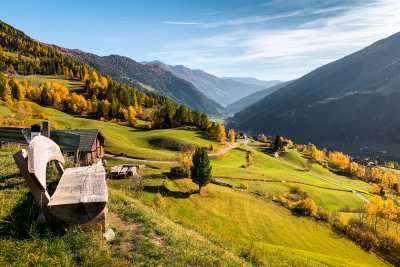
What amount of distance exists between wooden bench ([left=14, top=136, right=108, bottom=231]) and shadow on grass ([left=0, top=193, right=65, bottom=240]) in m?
0.32

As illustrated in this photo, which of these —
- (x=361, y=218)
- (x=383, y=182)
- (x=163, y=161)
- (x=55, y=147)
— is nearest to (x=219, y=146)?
(x=163, y=161)

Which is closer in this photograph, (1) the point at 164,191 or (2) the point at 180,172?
(1) the point at 164,191

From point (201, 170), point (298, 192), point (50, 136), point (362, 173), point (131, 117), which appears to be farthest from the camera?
point (362, 173)

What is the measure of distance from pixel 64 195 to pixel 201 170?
191 ft

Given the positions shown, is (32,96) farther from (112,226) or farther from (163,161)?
(112,226)

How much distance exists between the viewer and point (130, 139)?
127m

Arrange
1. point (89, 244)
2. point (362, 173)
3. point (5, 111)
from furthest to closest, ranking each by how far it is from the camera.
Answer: point (362, 173) < point (5, 111) < point (89, 244)

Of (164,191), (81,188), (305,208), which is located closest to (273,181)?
(305,208)

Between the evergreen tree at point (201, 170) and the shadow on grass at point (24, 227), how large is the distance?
5651cm

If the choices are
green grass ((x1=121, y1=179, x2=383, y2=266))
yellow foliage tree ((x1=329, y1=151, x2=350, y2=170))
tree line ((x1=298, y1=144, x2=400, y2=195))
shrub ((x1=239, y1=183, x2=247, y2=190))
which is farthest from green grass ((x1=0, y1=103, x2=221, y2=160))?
yellow foliage tree ((x1=329, y1=151, x2=350, y2=170))

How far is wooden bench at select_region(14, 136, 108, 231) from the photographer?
10.2 m

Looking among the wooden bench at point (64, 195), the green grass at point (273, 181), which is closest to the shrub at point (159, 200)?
the green grass at point (273, 181)

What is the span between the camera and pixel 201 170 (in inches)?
2704

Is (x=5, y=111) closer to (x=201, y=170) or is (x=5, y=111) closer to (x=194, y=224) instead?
(x=201, y=170)
